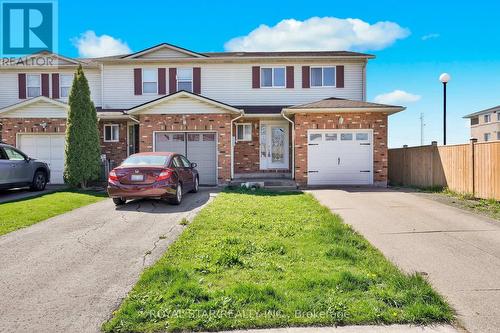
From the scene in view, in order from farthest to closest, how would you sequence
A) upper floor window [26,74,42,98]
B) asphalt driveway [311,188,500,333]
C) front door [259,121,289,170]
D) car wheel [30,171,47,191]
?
upper floor window [26,74,42,98] → front door [259,121,289,170] → car wheel [30,171,47,191] → asphalt driveway [311,188,500,333]

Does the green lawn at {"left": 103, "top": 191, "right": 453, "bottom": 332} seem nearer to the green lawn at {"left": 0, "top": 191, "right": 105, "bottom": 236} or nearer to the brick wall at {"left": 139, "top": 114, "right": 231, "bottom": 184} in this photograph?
the green lawn at {"left": 0, "top": 191, "right": 105, "bottom": 236}

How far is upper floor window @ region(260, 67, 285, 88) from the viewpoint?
19000 millimetres

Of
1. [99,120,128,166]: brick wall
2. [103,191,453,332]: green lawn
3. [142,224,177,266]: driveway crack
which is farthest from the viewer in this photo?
[99,120,128,166]: brick wall

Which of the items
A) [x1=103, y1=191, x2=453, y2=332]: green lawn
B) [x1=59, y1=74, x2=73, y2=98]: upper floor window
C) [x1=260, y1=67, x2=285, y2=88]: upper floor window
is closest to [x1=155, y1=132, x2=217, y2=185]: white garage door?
[x1=260, y1=67, x2=285, y2=88]: upper floor window

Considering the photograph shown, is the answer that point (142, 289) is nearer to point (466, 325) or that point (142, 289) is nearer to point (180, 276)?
point (180, 276)

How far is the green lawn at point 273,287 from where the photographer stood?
3.55 metres

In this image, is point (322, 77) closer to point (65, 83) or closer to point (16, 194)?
point (65, 83)

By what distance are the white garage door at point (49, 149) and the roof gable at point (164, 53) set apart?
565 centimetres

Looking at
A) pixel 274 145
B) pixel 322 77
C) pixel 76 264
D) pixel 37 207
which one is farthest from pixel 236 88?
pixel 76 264

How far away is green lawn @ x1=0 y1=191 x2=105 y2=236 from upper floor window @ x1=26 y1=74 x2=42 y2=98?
9.70 metres

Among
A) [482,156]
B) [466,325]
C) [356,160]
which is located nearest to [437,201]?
[482,156]

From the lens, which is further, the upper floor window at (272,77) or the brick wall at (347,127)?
the upper floor window at (272,77)

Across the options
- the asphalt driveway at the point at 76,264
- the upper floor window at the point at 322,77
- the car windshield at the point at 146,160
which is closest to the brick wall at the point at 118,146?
the car windshield at the point at 146,160

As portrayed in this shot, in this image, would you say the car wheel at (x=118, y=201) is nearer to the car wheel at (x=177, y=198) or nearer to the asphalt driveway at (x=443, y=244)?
the car wheel at (x=177, y=198)
